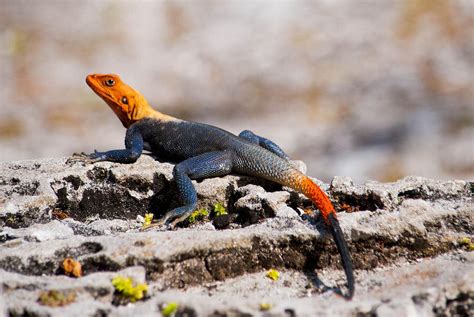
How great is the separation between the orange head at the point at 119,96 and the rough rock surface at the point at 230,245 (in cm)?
84

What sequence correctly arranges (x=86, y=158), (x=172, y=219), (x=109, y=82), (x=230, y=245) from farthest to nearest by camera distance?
(x=109, y=82), (x=86, y=158), (x=172, y=219), (x=230, y=245)

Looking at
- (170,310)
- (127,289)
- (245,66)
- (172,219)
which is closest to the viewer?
(170,310)

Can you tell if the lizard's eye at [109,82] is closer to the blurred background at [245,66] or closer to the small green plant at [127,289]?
the small green plant at [127,289]

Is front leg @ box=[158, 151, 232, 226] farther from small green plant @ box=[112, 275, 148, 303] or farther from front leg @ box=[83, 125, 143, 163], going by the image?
small green plant @ box=[112, 275, 148, 303]

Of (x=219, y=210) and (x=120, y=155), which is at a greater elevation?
(x=120, y=155)

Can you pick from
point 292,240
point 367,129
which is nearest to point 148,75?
point 367,129

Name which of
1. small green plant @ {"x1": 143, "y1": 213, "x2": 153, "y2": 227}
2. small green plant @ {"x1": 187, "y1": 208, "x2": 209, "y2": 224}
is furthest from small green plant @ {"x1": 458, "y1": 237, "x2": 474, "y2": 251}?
small green plant @ {"x1": 143, "y1": 213, "x2": 153, "y2": 227}

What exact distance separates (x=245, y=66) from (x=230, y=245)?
24.9ft

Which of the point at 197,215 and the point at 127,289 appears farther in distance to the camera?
the point at 197,215

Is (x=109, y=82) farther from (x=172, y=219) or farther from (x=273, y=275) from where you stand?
(x=273, y=275)

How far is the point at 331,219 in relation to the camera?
9.73 ft

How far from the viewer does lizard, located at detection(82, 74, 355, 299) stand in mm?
3361

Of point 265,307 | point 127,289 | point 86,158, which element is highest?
point 86,158

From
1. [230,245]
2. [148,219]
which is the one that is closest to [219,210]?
[148,219]
